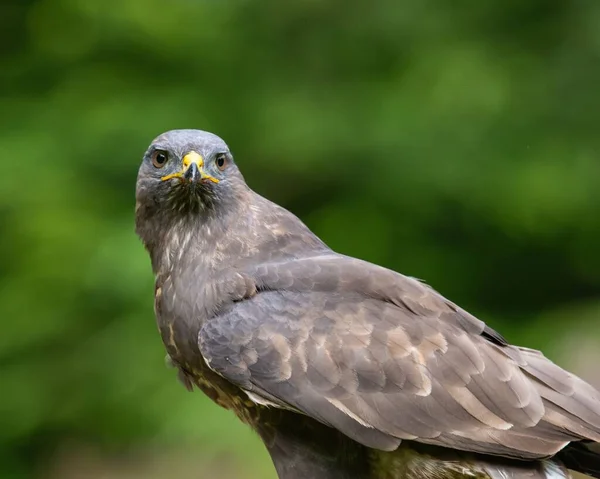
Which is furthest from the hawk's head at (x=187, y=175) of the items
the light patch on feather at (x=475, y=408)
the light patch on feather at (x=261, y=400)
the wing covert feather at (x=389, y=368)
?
the light patch on feather at (x=475, y=408)

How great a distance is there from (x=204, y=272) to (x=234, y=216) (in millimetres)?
275

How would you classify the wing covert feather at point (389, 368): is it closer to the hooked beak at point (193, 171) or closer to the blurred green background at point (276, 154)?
the hooked beak at point (193, 171)

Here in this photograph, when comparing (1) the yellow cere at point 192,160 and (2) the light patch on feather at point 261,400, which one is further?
(1) the yellow cere at point 192,160

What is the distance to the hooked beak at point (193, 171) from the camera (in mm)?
3531

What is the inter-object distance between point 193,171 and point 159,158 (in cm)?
22

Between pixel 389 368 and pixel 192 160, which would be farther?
pixel 192 160

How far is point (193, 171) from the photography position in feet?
11.6

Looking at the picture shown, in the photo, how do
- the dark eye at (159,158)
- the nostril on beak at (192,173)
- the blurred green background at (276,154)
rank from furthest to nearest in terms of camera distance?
the blurred green background at (276,154) → the dark eye at (159,158) → the nostril on beak at (192,173)

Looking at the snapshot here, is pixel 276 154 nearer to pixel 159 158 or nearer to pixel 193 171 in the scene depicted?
pixel 159 158

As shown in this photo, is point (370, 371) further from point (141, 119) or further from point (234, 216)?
point (141, 119)

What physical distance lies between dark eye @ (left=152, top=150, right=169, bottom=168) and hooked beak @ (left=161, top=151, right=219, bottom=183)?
77 millimetres

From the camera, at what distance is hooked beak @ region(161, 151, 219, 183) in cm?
353

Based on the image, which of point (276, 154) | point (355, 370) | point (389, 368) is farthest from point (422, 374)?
point (276, 154)

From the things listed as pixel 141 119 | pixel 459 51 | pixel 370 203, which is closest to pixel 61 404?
pixel 141 119
